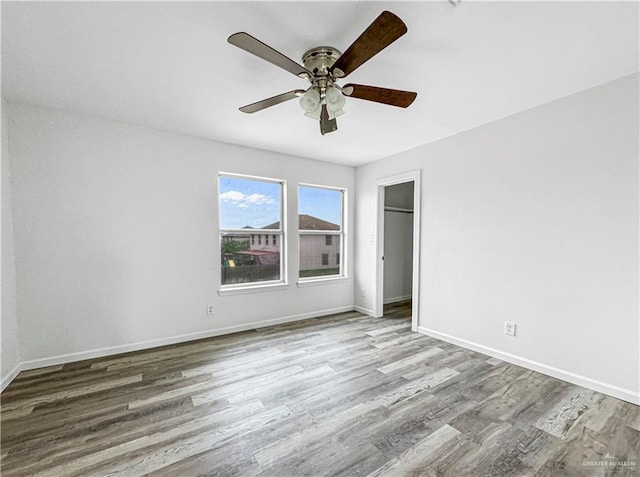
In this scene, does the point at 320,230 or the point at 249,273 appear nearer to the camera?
the point at 249,273

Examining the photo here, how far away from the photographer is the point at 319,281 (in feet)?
14.3

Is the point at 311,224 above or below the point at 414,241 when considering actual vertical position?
above

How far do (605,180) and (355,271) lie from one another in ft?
10.6

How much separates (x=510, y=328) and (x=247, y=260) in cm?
323

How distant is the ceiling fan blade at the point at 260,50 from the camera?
1.30 metres

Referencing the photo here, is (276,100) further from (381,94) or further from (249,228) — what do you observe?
(249,228)

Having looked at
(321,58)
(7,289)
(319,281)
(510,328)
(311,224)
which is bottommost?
(510,328)

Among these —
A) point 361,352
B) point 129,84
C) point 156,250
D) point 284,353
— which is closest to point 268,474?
point 284,353

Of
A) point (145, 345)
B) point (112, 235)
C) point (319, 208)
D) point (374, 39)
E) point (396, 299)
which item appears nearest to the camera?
point (374, 39)

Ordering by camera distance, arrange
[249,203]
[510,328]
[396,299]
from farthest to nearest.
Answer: [396,299]
[249,203]
[510,328]

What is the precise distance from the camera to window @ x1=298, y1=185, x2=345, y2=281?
4.30 metres

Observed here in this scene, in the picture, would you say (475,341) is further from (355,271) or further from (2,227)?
(2,227)

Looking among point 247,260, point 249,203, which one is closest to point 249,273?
point 247,260

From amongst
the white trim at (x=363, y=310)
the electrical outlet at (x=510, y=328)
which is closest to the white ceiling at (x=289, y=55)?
the electrical outlet at (x=510, y=328)
